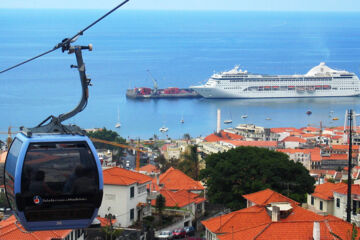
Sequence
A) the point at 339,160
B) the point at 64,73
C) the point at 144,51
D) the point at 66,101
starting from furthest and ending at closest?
the point at 144,51, the point at 64,73, the point at 66,101, the point at 339,160

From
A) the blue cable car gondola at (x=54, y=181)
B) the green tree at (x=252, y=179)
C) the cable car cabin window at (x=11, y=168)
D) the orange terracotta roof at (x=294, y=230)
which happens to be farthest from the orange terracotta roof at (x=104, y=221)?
the blue cable car gondola at (x=54, y=181)

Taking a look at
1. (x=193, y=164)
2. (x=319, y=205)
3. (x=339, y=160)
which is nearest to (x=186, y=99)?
(x=339, y=160)

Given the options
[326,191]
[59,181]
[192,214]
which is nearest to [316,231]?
[59,181]

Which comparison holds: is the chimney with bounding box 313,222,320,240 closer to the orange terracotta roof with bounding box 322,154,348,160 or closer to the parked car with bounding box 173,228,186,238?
the parked car with bounding box 173,228,186,238

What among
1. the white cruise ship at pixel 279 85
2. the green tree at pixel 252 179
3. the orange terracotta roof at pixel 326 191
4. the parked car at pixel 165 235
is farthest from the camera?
the white cruise ship at pixel 279 85

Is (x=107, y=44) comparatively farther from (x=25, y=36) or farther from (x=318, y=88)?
(x=318, y=88)

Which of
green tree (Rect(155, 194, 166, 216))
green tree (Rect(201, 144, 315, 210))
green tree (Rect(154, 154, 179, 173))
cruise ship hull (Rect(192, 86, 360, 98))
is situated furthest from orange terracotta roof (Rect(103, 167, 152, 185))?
cruise ship hull (Rect(192, 86, 360, 98))

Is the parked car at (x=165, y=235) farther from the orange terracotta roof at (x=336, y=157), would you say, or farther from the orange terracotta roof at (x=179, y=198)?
the orange terracotta roof at (x=336, y=157)

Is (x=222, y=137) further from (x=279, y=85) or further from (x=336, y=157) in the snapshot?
(x=279, y=85)
